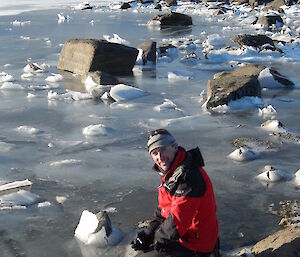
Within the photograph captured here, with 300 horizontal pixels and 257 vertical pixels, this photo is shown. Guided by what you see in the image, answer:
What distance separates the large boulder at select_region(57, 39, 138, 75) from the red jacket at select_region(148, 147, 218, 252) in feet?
26.9

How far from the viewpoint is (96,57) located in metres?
11.2

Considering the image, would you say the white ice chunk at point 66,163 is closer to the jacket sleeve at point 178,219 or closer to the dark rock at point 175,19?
the jacket sleeve at point 178,219

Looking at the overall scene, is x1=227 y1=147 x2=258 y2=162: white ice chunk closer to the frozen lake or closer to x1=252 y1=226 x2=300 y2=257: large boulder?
the frozen lake

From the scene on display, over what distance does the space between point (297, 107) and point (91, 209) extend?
488 cm

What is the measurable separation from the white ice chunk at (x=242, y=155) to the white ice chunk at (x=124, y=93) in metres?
3.30

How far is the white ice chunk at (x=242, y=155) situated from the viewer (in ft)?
19.5

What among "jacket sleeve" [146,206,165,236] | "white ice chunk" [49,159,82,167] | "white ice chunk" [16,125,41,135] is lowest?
"white ice chunk" [16,125,41,135]

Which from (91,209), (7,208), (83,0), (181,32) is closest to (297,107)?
(91,209)

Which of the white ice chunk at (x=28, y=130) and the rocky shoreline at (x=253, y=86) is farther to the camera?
the white ice chunk at (x=28, y=130)

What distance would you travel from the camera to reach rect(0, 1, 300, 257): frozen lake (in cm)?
436

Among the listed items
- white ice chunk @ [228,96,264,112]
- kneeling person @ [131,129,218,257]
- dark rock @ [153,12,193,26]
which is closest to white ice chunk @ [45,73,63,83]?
white ice chunk @ [228,96,264,112]

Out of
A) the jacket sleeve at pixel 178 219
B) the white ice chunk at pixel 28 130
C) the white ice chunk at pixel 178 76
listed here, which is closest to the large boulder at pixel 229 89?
the white ice chunk at pixel 178 76

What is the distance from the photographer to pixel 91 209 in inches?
185

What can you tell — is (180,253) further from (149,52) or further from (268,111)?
(149,52)
